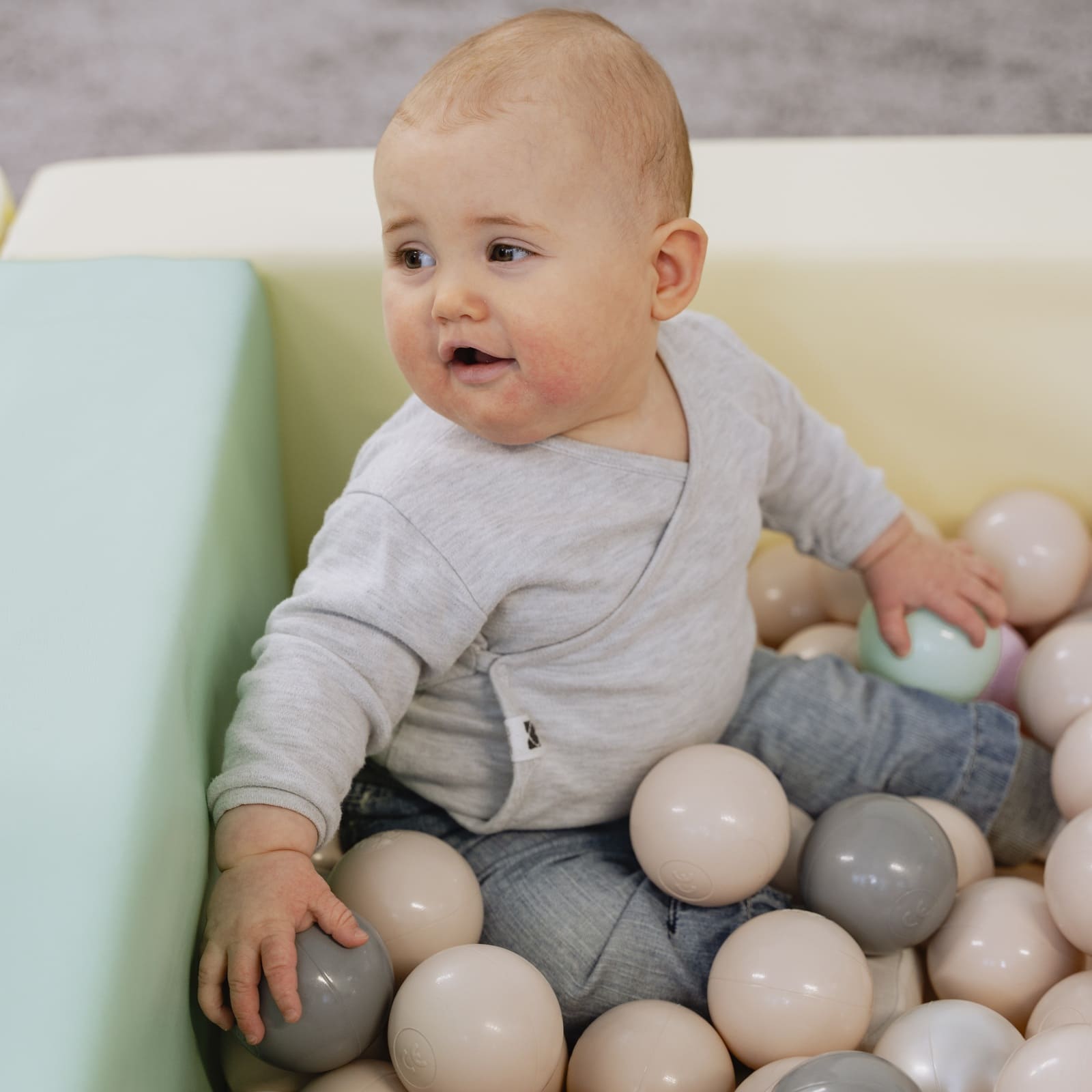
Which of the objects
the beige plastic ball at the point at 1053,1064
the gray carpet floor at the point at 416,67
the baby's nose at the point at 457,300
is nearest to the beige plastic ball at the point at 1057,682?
the beige plastic ball at the point at 1053,1064

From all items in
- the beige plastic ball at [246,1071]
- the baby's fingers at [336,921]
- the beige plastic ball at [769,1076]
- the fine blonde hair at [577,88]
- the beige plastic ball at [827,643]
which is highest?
the fine blonde hair at [577,88]

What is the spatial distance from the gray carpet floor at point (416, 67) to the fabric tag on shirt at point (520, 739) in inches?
52.6

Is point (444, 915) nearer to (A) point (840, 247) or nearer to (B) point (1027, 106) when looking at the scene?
(A) point (840, 247)

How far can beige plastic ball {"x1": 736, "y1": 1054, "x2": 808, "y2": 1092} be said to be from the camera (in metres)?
0.81

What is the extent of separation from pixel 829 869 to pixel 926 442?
0.49 metres

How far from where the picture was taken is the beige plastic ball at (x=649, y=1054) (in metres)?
0.85

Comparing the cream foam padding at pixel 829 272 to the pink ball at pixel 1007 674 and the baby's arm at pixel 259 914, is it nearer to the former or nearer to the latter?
the pink ball at pixel 1007 674

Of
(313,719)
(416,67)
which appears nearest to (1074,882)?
(313,719)

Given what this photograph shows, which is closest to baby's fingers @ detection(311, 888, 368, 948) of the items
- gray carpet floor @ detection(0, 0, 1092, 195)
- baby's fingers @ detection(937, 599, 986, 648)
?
baby's fingers @ detection(937, 599, 986, 648)

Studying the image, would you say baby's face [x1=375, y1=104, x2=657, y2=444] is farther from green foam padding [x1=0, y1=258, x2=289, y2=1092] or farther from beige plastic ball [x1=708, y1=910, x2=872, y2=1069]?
beige plastic ball [x1=708, y1=910, x2=872, y2=1069]

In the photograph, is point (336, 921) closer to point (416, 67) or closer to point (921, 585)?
point (921, 585)

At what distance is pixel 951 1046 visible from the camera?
2.77 feet

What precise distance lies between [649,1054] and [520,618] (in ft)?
0.94

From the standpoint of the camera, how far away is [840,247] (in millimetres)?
1185
